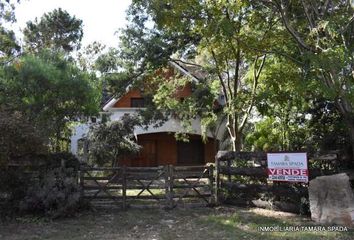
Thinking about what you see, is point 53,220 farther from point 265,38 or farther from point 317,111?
point 317,111

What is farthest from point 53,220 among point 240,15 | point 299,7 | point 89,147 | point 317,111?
point 89,147

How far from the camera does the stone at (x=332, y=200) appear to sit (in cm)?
1045

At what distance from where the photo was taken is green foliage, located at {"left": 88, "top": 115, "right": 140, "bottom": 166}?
79.6 feet

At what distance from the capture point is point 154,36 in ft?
68.8

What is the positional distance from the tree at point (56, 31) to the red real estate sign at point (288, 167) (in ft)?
100

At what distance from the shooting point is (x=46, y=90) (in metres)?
15.1

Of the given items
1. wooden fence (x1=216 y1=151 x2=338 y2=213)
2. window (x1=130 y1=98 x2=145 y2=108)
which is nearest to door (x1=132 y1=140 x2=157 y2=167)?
window (x1=130 y1=98 x2=145 y2=108)

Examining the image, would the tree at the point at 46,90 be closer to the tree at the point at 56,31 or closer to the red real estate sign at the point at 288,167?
the red real estate sign at the point at 288,167

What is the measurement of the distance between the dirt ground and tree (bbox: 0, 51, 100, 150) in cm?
431

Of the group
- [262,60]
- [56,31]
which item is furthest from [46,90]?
[56,31]

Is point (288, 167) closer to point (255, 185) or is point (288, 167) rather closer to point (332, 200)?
point (255, 185)

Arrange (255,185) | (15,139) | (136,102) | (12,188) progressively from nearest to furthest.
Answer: (15,139) < (12,188) < (255,185) < (136,102)

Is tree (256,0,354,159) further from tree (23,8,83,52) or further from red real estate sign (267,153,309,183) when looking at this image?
tree (23,8,83,52)

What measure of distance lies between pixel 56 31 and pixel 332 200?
34.5m
